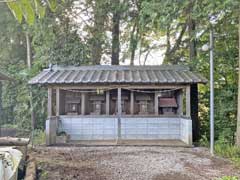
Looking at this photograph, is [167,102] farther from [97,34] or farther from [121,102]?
[97,34]

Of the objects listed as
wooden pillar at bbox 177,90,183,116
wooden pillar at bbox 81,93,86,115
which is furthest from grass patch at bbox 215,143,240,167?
wooden pillar at bbox 81,93,86,115

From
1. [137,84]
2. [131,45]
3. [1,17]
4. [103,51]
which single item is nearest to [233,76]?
[137,84]

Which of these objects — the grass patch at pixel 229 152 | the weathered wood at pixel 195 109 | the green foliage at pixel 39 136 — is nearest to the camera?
the grass patch at pixel 229 152

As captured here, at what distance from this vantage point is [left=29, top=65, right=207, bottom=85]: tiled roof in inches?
424

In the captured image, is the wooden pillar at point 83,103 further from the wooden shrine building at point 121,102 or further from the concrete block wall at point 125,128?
the concrete block wall at point 125,128

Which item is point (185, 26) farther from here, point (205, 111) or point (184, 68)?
point (205, 111)

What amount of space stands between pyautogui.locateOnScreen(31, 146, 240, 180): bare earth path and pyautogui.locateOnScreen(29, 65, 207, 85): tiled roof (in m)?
2.47

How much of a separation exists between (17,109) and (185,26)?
876 centimetres

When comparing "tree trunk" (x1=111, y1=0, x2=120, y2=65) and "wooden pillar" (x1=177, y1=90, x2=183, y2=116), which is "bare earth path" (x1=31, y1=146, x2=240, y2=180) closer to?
"wooden pillar" (x1=177, y1=90, x2=183, y2=116)

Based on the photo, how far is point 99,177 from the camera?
5.91 meters

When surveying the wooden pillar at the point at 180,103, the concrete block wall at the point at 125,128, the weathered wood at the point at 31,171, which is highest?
the wooden pillar at the point at 180,103

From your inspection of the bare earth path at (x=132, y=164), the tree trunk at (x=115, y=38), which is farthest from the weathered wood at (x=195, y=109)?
the tree trunk at (x=115, y=38)

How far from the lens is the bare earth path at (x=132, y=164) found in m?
6.01

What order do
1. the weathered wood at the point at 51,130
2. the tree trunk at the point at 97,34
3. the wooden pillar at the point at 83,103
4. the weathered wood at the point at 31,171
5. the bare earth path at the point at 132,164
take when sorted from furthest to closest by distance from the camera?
the tree trunk at the point at 97,34 < the wooden pillar at the point at 83,103 < the weathered wood at the point at 51,130 < the bare earth path at the point at 132,164 < the weathered wood at the point at 31,171
